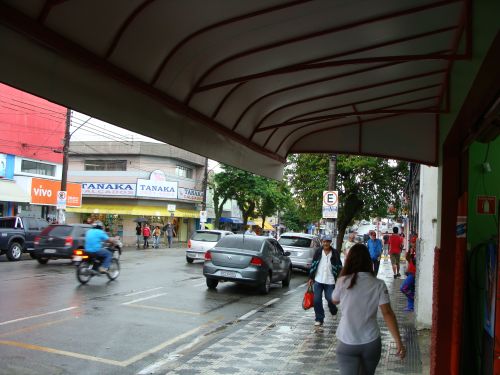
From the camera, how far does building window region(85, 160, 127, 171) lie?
1686 inches

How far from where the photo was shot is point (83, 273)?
1392cm

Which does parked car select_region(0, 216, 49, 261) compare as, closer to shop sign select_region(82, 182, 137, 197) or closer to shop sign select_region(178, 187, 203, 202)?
shop sign select_region(82, 182, 137, 197)

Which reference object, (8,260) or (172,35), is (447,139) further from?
(8,260)

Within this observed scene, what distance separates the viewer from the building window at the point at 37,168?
100ft

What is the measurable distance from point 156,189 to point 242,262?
28.2m

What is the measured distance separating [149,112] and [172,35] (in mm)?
765

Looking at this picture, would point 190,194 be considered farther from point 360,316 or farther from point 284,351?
point 360,316

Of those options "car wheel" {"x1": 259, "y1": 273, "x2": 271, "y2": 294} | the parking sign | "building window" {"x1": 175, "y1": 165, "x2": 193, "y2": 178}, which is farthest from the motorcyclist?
"building window" {"x1": 175, "y1": 165, "x2": 193, "y2": 178}

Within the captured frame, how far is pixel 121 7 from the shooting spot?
11.6 ft

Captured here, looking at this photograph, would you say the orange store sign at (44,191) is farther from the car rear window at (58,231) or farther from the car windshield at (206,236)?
the car windshield at (206,236)

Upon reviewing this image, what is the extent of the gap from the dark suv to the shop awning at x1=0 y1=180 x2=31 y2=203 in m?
10.2

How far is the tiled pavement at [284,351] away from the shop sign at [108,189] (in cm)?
3131

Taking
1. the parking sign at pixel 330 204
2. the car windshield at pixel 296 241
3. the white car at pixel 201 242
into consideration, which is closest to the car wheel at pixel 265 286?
the parking sign at pixel 330 204

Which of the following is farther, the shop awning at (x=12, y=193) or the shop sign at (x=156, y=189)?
the shop sign at (x=156, y=189)
